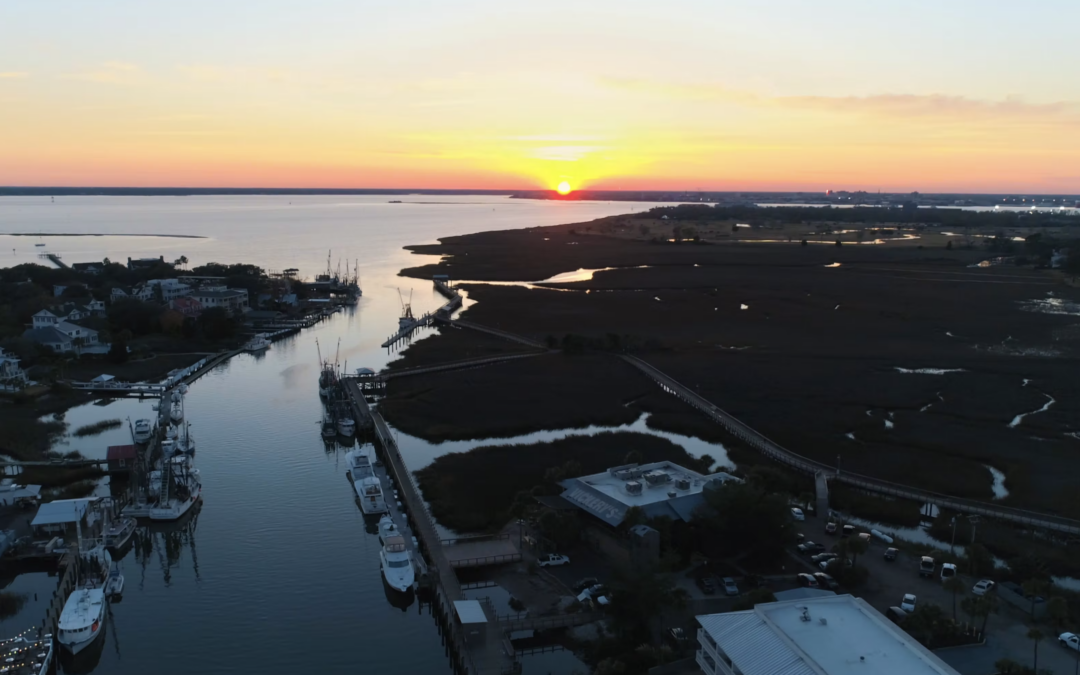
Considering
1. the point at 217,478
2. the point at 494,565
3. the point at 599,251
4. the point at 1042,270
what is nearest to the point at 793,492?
the point at 494,565

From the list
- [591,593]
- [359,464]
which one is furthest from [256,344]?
[591,593]

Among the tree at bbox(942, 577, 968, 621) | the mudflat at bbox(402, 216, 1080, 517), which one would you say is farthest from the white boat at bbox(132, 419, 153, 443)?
the tree at bbox(942, 577, 968, 621)

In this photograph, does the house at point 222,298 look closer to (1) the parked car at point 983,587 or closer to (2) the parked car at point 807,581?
(2) the parked car at point 807,581

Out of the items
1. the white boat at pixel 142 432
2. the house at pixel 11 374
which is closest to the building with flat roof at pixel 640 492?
the white boat at pixel 142 432

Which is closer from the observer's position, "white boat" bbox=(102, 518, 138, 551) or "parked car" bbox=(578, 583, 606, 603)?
"parked car" bbox=(578, 583, 606, 603)

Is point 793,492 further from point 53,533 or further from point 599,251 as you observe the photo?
point 599,251

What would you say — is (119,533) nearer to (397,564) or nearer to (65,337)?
(397,564)

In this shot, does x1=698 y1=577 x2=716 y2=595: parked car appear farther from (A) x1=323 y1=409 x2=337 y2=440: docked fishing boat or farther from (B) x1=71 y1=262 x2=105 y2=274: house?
(B) x1=71 y1=262 x2=105 y2=274: house
